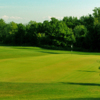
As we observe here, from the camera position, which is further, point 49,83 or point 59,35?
point 59,35

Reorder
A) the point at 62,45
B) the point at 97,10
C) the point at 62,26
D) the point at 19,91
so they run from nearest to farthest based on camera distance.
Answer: the point at 19,91
the point at 97,10
the point at 62,45
the point at 62,26

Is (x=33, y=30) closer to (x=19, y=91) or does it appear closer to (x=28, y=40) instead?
(x=28, y=40)

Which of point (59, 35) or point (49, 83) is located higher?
point (59, 35)

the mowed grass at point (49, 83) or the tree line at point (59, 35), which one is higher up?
the tree line at point (59, 35)

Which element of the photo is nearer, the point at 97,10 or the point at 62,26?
the point at 97,10

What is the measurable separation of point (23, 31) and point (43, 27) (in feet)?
41.9

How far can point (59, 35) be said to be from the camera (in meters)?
90.1

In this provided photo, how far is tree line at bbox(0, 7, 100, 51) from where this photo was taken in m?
67.5

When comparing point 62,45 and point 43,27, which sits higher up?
point 43,27

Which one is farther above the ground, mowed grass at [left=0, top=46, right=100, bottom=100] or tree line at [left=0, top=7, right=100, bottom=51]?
tree line at [left=0, top=7, right=100, bottom=51]

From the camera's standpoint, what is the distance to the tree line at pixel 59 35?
67500 millimetres

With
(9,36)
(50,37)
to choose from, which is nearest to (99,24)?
(50,37)

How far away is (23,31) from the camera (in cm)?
11225

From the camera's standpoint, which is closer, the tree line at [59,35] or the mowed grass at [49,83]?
the mowed grass at [49,83]
